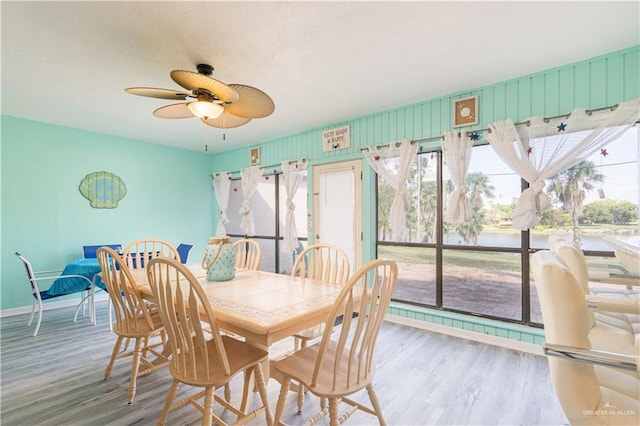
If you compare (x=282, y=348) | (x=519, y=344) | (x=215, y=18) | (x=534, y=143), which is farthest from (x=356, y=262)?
(x=215, y=18)

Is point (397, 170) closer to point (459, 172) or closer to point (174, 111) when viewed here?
point (459, 172)

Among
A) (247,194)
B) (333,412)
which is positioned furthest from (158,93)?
(247,194)

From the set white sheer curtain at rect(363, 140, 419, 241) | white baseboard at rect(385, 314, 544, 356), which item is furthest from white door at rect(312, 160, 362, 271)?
white baseboard at rect(385, 314, 544, 356)

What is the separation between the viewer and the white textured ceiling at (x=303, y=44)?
73.6 inches

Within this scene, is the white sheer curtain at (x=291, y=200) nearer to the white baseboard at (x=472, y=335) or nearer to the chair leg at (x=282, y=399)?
the white baseboard at (x=472, y=335)

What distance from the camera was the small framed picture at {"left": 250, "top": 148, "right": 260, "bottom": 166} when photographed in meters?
5.24

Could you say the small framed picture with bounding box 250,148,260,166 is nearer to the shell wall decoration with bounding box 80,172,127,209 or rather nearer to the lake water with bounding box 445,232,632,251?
the shell wall decoration with bounding box 80,172,127,209

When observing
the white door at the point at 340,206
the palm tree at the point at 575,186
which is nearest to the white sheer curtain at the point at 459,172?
the palm tree at the point at 575,186

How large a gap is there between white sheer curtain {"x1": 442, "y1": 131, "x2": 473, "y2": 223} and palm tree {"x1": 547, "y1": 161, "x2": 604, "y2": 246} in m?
0.74

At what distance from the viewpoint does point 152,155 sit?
16.8ft

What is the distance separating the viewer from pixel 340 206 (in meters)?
4.11

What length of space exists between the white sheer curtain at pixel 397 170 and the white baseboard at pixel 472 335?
3.18 ft

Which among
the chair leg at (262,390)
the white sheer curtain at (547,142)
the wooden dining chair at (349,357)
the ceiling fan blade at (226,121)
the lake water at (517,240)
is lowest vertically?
the chair leg at (262,390)

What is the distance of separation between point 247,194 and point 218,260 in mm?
3226
